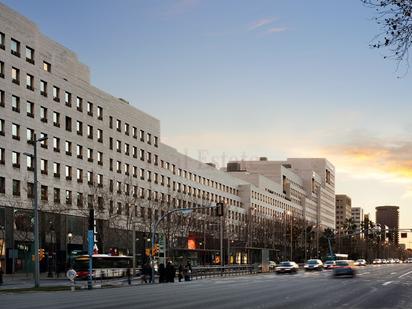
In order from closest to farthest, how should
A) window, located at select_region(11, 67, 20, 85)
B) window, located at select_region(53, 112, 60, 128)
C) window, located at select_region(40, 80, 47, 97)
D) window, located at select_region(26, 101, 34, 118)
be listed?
window, located at select_region(11, 67, 20, 85), window, located at select_region(26, 101, 34, 118), window, located at select_region(40, 80, 47, 97), window, located at select_region(53, 112, 60, 128)

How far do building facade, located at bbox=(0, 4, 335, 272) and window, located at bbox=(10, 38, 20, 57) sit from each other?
13 centimetres

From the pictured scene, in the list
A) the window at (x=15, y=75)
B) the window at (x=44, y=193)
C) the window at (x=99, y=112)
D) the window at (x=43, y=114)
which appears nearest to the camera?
the window at (x=15, y=75)

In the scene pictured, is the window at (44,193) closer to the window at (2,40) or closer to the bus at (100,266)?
the bus at (100,266)

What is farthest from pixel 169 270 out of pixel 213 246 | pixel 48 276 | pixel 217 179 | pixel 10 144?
pixel 217 179

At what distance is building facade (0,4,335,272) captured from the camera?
276 ft

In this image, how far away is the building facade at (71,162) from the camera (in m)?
84.1

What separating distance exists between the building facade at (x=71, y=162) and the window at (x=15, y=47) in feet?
0.44

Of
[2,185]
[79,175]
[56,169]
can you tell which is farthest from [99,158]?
[2,185]

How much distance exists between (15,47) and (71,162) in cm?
1850

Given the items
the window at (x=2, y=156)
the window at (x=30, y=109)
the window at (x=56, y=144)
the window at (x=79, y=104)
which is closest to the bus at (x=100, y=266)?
the window at (x=2, y=156)

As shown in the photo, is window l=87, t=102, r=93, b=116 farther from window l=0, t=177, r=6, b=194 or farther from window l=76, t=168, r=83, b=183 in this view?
window l=0, t=177, r=6, b=194

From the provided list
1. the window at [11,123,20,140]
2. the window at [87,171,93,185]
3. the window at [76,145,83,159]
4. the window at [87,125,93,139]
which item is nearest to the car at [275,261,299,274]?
the window at [87,171,93,185]

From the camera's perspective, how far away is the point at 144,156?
122812 millimetres

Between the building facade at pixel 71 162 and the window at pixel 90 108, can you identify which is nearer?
the building facade at pixel 71 162
